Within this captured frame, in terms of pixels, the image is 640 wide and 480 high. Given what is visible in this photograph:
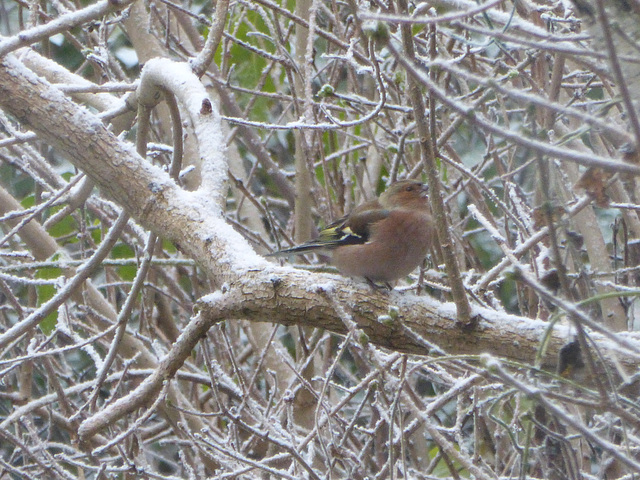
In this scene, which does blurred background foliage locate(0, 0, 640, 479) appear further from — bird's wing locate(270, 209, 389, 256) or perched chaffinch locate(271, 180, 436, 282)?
bird's wing locate(270, 209, 389, 256)

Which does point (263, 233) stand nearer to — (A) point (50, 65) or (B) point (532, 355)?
(A) point (50, 65)

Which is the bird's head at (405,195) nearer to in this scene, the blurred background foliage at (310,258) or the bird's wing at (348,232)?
the bird's wing at (348,232)

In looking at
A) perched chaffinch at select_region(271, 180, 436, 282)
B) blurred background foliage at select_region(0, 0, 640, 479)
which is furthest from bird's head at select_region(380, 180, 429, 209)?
blurred background foliage at select_region(0, 0, 640, 479)

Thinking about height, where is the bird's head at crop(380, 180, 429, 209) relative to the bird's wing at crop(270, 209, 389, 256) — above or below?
above

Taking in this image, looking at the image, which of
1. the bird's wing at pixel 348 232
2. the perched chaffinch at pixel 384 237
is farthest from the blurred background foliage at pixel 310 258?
the bird's wing at pixel 348 232

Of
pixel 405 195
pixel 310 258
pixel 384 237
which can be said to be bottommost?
pixel 310 258

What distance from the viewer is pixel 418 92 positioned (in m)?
2.30

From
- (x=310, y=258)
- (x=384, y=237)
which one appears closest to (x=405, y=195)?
(x=384, y=237)

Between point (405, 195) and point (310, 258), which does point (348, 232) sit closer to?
point (405, 195)

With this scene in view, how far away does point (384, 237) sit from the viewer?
432 cm

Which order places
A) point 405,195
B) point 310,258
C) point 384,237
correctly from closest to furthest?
point 384,237 < point 405,195 < point 310,258

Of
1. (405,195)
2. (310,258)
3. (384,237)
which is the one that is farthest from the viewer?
(310,258)

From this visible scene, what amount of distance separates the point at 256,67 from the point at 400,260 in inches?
90.6

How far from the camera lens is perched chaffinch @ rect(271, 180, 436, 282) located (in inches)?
168
